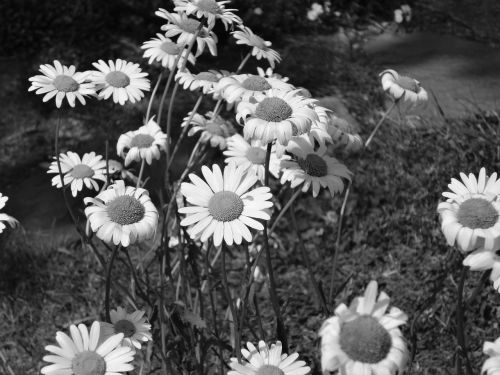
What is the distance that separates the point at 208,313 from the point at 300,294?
41 cm

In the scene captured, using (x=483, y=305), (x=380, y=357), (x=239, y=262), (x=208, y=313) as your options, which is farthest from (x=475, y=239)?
(x=239, y=262)

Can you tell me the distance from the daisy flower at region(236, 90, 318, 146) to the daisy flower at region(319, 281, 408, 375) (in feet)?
1.46

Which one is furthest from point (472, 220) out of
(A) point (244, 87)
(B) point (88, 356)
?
(B) point (88, 356)

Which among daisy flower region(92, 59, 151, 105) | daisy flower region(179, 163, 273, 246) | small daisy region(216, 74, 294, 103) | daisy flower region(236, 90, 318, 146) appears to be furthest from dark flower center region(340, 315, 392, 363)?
daisy flower region(92, 59, 151, 105)

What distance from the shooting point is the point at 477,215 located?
1.25 metres

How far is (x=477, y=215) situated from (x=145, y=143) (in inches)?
42.9

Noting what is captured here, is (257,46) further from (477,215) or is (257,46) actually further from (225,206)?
(477,215)

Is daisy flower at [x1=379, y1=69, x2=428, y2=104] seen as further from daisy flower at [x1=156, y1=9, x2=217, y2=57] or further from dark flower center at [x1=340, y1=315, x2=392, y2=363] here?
dark flower center at [x1=340, y1=315, x2=392, y2=363]

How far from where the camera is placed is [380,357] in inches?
39.9

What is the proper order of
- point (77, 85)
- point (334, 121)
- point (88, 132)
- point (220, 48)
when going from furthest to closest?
point (220, 48)
point (88, 132)
point (334, 121)
point (77, 85)

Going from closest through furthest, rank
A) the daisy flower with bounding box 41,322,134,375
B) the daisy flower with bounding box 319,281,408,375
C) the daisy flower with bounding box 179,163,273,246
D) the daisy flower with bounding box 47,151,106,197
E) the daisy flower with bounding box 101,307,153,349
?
Result: the daisy flower with bounding box 319,281,408,375, the daisy flower with bounding box 41,322,134,375, the daisy flower with bounding box 179,163,273,246, the daisy flower with bounding box 101,307,153,349, the daisy flower with bounding box 47,151,106,197

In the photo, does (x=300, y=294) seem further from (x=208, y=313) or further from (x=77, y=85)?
(x=77, y=85)

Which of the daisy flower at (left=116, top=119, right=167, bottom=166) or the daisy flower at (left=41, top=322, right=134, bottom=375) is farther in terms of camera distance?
the daisy flower at (left=116, top=119, right=167, bottom=166)

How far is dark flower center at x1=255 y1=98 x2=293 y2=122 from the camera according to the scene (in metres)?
1.40
